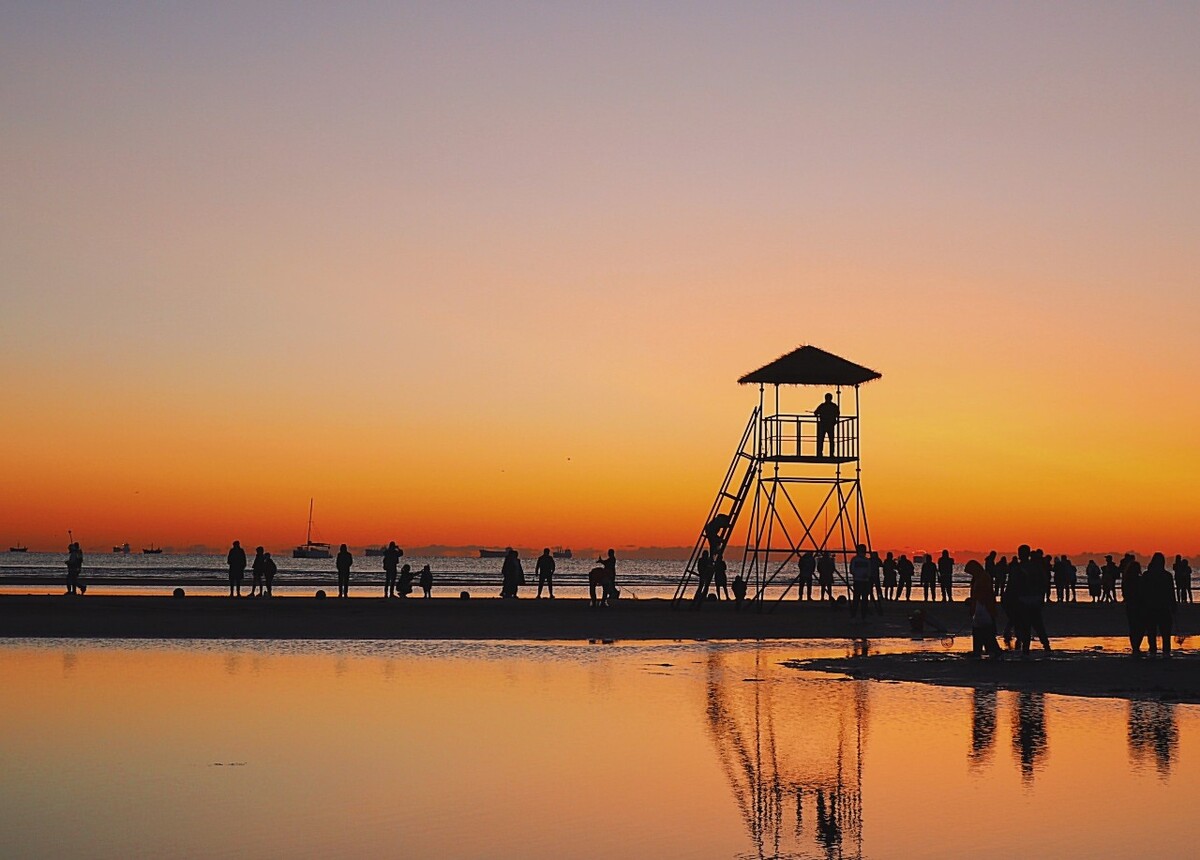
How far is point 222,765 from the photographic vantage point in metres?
11.9

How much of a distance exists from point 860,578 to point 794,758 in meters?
24.7

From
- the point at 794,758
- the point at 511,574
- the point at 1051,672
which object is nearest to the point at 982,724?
the point at 794,758

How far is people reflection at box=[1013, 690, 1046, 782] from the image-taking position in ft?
39.9

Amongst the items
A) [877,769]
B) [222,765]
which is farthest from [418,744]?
[877,769]

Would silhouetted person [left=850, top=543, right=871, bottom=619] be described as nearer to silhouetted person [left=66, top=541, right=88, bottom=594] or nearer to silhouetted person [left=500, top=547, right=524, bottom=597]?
silhouetted person [left=500, top=547, right=524, bottom=597]

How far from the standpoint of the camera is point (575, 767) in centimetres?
1200

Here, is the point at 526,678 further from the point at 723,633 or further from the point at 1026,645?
the point at 723,633

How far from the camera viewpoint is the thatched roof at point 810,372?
39.7 m

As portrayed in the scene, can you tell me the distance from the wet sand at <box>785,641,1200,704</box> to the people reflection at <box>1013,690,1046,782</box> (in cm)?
99

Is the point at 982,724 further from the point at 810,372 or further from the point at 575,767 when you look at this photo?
the point at 810,372

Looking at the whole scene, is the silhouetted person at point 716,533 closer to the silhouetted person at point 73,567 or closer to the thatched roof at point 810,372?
the thatched roof at point 810,372

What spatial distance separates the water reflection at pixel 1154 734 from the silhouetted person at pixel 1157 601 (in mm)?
7511

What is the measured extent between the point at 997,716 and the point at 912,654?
384 inches

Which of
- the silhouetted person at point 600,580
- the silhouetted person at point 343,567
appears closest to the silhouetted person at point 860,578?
the silhouetted person at point 600,580
